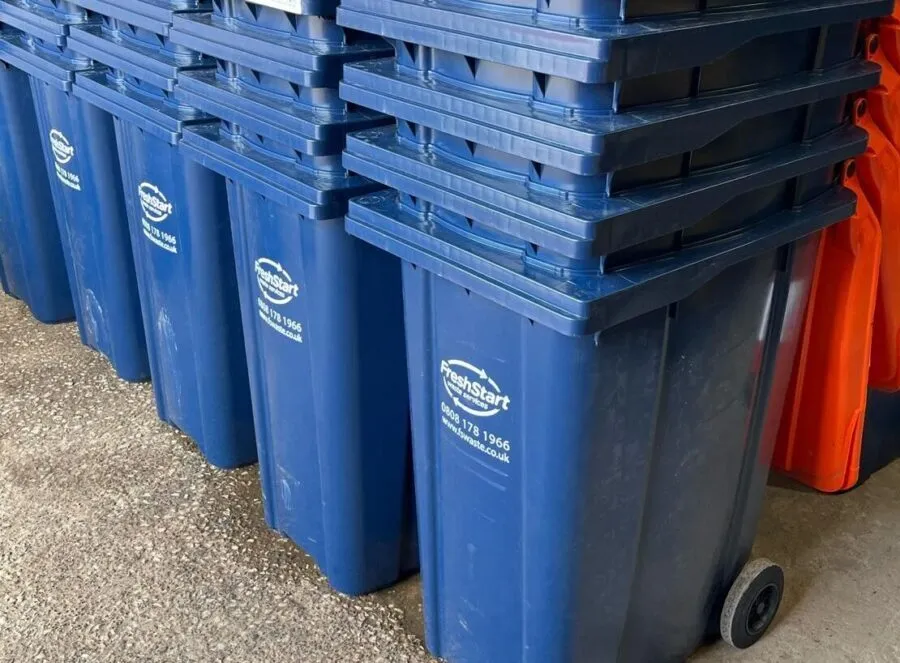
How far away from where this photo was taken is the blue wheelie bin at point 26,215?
331cm

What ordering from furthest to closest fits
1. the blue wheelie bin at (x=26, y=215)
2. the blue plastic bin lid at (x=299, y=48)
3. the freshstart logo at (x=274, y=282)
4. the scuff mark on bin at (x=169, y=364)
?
the blue wheelie bin at (x=26, y=215) → the scuff mark on bin at (x=169, y=364) → the freshstart logo at (x=274, y=282) → the blue plastic bin lid at (x=299, y=48)

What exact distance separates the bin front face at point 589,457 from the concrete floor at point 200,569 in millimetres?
344

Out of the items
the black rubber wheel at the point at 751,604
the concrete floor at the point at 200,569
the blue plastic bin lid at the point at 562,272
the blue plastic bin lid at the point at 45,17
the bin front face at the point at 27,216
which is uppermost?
the blue plastic bin lid at the point at 45,17

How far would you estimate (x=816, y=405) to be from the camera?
8.34 feet

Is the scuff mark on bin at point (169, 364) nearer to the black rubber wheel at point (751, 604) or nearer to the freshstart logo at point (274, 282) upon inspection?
the freshstart logo at point (274, 282)

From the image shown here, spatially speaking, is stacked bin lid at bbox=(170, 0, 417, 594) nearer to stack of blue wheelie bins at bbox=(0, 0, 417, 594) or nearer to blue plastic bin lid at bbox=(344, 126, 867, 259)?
stack of blue wheelie bins at bbox=(0, 0, 417, 594)

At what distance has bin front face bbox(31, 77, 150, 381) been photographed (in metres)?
2.92

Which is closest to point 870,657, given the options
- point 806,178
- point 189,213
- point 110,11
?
point 806,178

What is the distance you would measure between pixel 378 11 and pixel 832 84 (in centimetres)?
84

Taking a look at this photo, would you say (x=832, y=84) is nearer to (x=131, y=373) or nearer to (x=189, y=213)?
(x=189, y=213)

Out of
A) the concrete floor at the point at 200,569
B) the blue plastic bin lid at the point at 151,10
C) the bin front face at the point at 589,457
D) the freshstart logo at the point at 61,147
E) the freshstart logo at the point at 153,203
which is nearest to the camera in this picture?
the bin front face at the point at 589,457

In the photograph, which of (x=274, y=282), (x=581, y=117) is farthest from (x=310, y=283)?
(x=581, y=117)

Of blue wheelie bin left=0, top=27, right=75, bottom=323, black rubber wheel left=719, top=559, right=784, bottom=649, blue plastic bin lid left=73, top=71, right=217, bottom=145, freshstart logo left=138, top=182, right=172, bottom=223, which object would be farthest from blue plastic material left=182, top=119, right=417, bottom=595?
blue wheelie bin left=0, top=27, right=75, bottom=323

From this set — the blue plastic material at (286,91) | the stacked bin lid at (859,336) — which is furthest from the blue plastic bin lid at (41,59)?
the stacked bin lid at (859,336)
